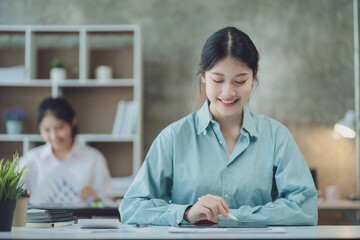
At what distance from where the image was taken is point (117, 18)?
187 inches

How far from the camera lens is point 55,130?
3.74 m

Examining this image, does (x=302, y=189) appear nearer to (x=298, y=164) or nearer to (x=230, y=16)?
(x=298, y=164)

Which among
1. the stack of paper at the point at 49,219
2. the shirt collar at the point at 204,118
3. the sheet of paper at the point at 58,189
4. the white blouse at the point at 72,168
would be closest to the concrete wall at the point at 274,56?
the white blouse at the point at 72,168

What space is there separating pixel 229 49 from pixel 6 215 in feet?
2.99

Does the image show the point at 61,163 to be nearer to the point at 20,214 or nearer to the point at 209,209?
the point at 20,214

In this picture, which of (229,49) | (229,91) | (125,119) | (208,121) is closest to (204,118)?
(208,121)

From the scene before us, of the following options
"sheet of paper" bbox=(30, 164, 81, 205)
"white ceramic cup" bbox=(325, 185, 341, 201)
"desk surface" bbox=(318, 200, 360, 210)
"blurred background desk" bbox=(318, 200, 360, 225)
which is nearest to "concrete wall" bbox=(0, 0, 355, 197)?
"white ceramic cup" bbox=(325, 185, 341, 201)

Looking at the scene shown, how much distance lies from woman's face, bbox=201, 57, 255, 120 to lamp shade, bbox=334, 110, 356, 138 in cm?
277

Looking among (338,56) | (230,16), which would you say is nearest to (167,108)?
(230,16)

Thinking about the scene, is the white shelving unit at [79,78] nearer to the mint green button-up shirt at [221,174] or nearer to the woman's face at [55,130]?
the woman's face at [55,130]

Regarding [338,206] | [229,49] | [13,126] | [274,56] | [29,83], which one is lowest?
[338,206]

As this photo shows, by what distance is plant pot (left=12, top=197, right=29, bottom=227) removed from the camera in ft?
5.49

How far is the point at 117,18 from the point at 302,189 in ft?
11.3

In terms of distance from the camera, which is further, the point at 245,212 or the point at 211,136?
the point at 211,136
